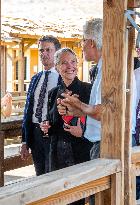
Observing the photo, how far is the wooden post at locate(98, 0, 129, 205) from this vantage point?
3.27 m

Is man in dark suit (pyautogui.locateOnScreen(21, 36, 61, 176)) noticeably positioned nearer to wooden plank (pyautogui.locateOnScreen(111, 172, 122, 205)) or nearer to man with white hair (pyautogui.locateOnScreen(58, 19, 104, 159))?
man with white hair (pyautogui.locateOnScreen(58, 19, 104, 159))

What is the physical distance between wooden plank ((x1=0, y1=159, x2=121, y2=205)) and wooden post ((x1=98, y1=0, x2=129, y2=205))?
12 cm

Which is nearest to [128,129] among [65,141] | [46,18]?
[65,141]

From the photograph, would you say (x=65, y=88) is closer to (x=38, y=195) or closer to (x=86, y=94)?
(x=86, y=94)

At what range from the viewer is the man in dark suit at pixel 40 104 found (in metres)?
4.77

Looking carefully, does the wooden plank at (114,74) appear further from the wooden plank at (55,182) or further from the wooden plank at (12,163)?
the wooden plank at (12,163)

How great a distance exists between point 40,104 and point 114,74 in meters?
1.57

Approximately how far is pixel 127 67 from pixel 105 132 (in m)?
0.43

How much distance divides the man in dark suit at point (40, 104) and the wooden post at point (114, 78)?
4.73ft

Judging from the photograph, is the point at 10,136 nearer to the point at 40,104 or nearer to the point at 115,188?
the point at 40,104

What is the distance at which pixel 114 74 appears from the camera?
3.30 meters

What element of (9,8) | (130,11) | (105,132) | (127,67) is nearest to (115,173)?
(105,132)

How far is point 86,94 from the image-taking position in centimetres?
419

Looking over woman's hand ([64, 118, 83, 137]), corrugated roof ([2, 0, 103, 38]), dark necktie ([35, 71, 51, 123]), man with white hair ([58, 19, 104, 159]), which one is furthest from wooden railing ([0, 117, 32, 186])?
corrugated roof ([2, 0, 103, 38])
